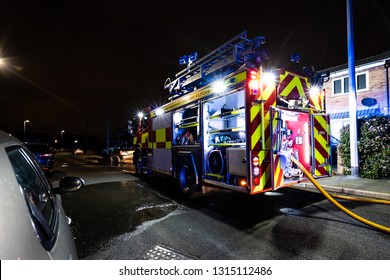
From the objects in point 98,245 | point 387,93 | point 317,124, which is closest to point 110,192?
point 98,245

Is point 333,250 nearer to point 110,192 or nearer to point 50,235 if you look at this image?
point 50,235

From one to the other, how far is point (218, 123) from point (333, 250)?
139 inches

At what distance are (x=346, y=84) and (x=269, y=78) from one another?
12.5m

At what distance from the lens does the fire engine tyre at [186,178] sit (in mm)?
6199

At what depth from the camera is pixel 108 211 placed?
5.31m

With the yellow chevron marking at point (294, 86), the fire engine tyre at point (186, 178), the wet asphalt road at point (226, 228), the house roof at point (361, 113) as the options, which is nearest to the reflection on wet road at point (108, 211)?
the wet asphalt road at point (226, 228)

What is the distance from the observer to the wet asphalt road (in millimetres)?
3203

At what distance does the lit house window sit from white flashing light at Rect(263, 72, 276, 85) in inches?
474

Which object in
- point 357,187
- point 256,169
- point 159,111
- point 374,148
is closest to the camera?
point 256,169

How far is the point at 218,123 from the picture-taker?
592 centimetres

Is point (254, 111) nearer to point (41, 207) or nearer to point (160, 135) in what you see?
point (41, 207)

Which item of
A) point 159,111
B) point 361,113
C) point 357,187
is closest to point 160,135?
point 159,111

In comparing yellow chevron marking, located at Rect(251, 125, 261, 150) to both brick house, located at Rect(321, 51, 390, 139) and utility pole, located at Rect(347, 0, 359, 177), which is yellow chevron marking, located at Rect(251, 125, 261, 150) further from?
brick house, located at Rect(321, 51, 390, 139)

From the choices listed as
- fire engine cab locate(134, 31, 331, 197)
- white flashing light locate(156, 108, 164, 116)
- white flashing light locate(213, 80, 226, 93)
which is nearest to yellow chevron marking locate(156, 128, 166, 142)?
fire engine cab locate(134, 31, 331, 197)
